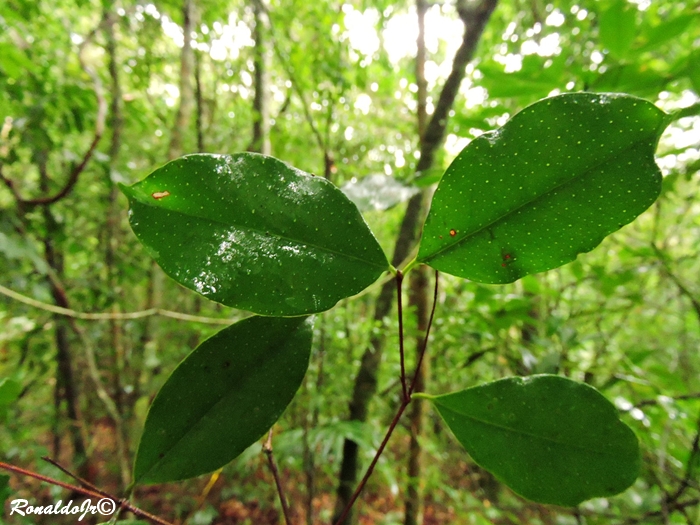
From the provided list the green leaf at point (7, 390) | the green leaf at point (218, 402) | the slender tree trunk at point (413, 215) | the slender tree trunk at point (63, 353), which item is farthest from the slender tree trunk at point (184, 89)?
the green leaf at point (218, 402)

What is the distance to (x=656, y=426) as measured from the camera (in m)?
0.89

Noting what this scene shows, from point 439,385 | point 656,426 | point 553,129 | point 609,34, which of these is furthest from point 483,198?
point 439,385

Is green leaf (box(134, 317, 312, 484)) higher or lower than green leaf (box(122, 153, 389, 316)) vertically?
lower

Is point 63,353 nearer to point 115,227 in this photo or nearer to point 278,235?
point 115,227

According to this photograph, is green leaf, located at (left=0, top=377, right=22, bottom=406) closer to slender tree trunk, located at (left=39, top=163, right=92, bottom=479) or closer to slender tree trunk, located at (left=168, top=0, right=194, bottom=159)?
slender tree trunk, located at (left=39, top=163, right=92, bottom=479)

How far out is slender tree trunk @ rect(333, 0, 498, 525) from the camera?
834 mm

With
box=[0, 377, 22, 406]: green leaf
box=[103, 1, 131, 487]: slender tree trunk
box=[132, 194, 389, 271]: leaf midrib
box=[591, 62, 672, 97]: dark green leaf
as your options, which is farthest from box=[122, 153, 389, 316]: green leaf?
box=[103, 1, 131, 487]: slender tree trunk

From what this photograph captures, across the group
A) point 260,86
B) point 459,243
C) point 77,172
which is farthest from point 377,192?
point 260,86

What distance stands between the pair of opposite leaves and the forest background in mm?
240

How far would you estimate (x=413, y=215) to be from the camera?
2.99ft

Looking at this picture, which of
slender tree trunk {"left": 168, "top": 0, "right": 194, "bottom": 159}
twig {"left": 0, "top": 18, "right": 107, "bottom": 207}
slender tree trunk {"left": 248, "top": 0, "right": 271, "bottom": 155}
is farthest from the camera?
slender tree trunk {"left": 168, "top": 0, "right": 194, "bottom": 159}

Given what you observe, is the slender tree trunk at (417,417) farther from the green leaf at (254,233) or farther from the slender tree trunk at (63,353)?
the slender tree trunk at (63,353)

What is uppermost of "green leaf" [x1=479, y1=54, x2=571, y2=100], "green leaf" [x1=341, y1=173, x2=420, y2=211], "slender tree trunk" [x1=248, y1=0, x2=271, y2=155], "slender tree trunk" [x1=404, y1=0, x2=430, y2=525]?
"slender tree trunk" [x1=248, y1=0, x2=271, y2=155]

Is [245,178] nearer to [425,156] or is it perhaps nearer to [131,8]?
[425,156]
